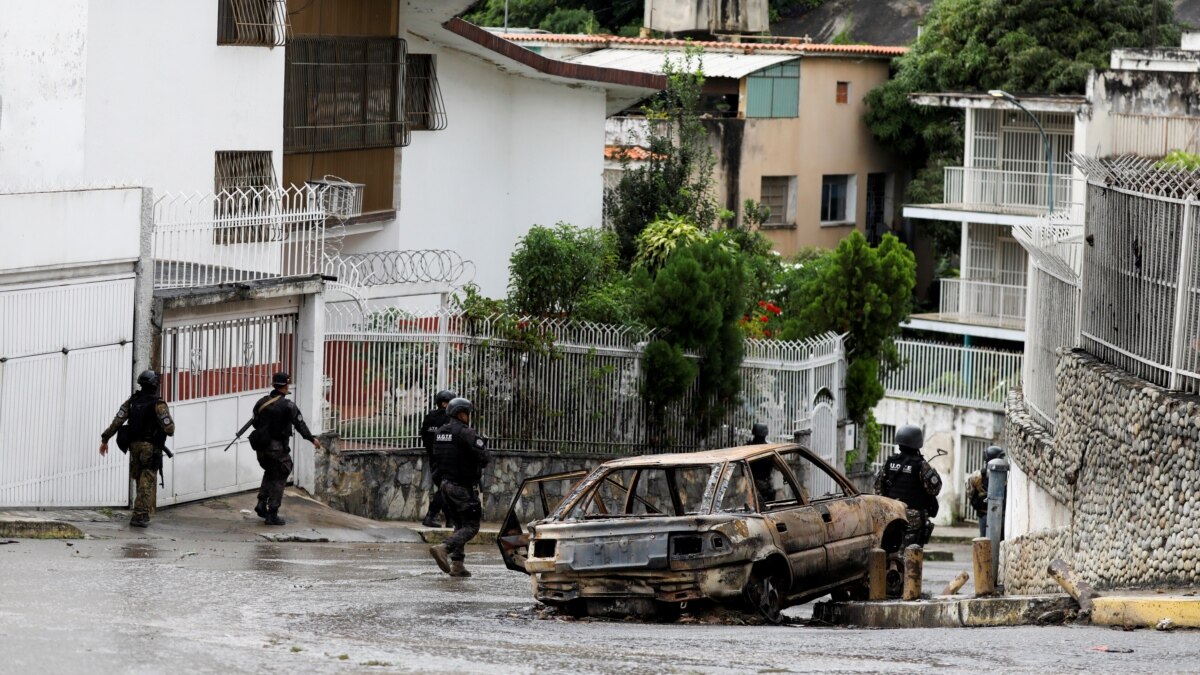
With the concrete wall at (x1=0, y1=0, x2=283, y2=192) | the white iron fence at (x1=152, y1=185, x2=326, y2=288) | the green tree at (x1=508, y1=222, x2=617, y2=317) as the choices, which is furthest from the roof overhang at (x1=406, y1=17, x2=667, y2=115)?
the white iron fence at (x1=152, y1=185, x2=326, y2=288)

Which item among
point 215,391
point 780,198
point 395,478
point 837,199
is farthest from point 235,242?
point 837,199

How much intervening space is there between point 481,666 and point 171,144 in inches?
624

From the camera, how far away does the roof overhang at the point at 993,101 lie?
38469 mm

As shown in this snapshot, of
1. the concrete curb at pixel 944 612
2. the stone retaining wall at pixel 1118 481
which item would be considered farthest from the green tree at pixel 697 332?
the concrete curb at pixel 944 612

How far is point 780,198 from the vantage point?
44594 millimetres

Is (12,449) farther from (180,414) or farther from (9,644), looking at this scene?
(9,644)

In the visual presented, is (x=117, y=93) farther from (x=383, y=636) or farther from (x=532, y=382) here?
(x=383, y=636)

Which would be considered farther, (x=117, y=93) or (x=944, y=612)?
(x=117, y=93)

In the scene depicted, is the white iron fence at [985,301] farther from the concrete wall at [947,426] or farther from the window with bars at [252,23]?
the window with bars at [252,23]

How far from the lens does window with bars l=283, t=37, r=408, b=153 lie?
87.8ft

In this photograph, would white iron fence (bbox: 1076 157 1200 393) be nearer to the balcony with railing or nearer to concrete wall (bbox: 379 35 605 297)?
concrete wall (bbox: 379 35 605 297)

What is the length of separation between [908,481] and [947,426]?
19.8 meters

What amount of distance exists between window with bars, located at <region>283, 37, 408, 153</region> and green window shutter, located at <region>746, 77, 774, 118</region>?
15.8 m

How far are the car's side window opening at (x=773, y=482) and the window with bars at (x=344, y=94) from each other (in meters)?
14.7
